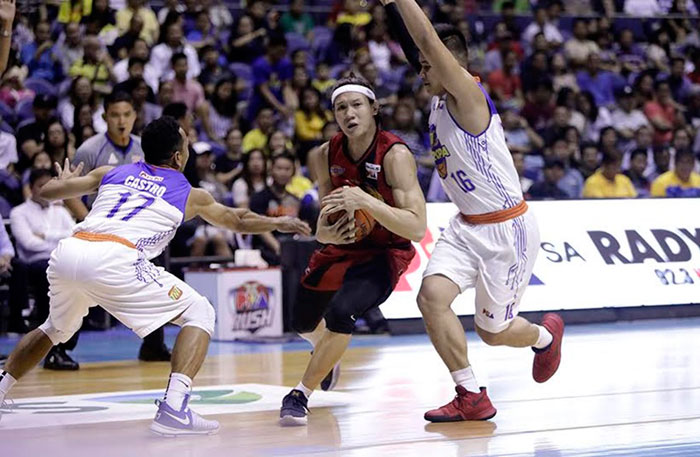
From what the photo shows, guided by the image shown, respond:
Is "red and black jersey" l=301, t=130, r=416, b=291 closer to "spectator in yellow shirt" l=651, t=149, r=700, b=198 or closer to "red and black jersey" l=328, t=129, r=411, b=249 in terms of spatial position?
"red and black jersey" l=328, t=129, r=411, b=249

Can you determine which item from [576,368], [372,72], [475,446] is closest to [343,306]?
[475,446]

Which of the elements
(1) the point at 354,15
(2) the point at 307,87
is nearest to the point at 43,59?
(2) the point at 307,87

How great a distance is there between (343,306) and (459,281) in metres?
0.66

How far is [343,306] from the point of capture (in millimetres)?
6324

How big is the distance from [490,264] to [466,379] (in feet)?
2.07

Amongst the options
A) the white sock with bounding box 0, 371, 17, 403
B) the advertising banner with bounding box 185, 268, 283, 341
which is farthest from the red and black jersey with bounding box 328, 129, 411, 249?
the advertising banner with bounding box 185, 268, 283, 341

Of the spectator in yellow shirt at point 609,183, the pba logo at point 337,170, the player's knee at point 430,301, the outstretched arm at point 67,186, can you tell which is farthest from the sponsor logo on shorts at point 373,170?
the spectator in yellow shirt at point 609,183

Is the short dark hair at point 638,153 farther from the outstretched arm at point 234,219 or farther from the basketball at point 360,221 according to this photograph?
the outstretched arm at point 234,219

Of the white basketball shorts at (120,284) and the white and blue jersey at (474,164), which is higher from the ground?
the white and blue jersey at (474,164)

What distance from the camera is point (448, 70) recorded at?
19.3ft

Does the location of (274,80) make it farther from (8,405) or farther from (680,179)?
(8,405)

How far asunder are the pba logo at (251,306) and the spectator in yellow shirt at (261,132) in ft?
10.3

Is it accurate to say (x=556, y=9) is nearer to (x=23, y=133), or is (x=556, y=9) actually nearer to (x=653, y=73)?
(x=653, y=73)

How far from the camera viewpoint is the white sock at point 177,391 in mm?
5734
